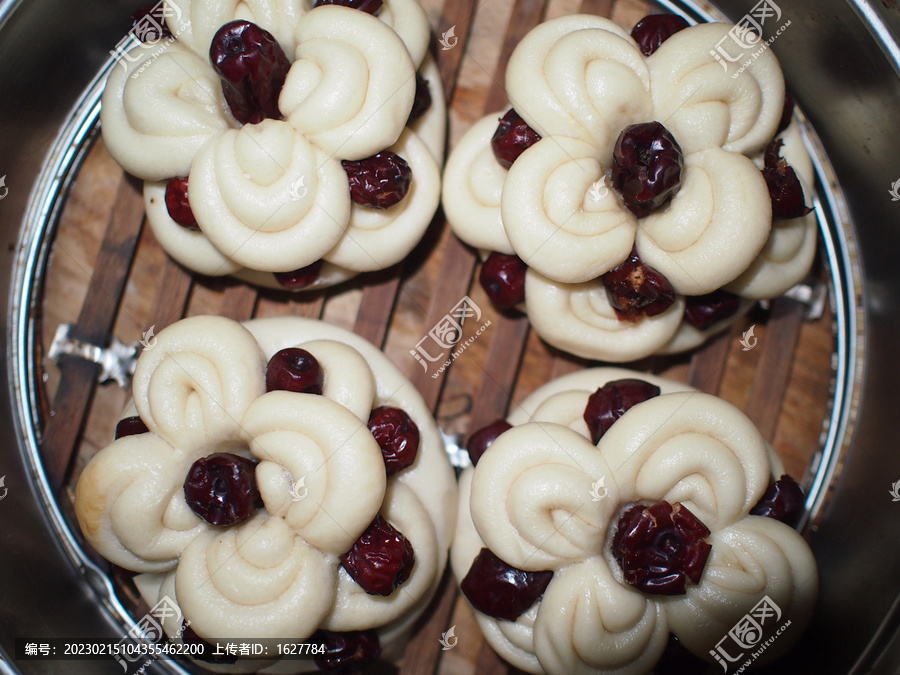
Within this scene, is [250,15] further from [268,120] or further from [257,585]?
[257,585]

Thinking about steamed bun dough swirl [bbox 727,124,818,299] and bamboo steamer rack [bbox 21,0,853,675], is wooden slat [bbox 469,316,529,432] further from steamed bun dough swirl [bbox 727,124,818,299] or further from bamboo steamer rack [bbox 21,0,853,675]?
steamed bun dough swirl [bbox 727,124,818,299]

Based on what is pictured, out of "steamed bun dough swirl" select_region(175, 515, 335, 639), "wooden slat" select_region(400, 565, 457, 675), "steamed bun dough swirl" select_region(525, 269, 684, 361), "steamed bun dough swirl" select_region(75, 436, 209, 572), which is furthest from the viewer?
"wooden slat" select_region(400, 565, 457, 675)

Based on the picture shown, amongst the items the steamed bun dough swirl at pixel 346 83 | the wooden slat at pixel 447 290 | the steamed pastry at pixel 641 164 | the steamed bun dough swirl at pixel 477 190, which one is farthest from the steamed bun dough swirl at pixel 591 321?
the steamed bun dough swirl at pixel 346 83

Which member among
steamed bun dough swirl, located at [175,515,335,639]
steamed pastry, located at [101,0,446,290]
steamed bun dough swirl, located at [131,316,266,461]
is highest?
steamed pastry, located at [101,0,446,290]

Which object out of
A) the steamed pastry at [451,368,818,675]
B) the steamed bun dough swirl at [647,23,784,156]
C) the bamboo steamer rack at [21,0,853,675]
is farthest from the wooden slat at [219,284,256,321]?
the steamed bun dough swirl at [647,23,784,156]

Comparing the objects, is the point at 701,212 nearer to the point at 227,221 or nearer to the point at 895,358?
the point at 895,358

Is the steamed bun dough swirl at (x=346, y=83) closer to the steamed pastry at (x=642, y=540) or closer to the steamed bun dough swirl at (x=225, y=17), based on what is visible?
the steamed bun dough swirl at (x=225, y=17)

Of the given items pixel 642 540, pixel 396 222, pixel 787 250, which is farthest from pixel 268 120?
pixel 787 250
